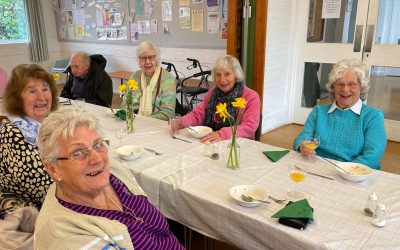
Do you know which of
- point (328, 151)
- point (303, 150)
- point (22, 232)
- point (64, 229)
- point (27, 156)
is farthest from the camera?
point (328, 151)

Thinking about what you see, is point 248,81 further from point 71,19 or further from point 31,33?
point 31,33

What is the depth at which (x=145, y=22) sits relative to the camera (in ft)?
18.7

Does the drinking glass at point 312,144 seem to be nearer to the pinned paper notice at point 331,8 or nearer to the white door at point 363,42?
the white door at point 363,42

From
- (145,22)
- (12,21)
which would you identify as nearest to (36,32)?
(12,21)

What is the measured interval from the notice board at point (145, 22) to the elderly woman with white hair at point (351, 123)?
115 inches

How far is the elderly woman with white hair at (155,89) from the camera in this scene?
296 cm

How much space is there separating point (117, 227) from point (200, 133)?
1.20 m

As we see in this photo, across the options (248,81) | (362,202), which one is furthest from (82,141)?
(248,81)

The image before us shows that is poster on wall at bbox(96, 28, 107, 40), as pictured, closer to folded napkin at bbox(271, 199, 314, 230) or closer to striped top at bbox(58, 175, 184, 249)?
striped top at bbox(58, 175, 184, 249)

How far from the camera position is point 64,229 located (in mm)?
955

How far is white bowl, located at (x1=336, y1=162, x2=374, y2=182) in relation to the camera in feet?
5.02

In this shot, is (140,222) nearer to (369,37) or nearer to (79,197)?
(79,197)

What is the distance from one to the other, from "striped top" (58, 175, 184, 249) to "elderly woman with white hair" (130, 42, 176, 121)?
5.43 ft

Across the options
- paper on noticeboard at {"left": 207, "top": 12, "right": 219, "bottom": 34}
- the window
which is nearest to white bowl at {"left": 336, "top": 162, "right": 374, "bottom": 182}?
paper on noticeboard at {"left": 207, "top": 12, "right": 219, "bottom": 34}
